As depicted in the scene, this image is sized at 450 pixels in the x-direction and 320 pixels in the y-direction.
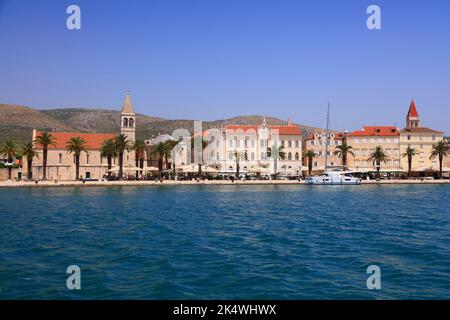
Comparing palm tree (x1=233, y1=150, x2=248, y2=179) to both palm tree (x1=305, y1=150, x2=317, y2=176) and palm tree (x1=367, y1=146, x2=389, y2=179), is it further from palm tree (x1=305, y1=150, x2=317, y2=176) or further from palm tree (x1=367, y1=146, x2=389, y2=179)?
palm tree (x1=367, y1=146, x2=389, y2=179)

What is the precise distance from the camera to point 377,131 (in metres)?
92.1

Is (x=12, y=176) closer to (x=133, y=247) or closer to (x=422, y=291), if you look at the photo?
(x=133, y=247)

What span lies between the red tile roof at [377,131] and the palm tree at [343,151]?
142 inches

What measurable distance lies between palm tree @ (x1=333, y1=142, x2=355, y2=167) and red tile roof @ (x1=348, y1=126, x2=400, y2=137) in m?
3.62

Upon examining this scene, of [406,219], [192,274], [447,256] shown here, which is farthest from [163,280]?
[406,219]

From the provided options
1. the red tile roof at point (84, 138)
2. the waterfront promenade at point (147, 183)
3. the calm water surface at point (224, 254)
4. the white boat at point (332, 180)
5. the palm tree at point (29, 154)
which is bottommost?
the calm water surface at point (224, 254)

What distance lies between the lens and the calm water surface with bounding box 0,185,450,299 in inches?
493

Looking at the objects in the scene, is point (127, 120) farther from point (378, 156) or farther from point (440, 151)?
point (440, 151)

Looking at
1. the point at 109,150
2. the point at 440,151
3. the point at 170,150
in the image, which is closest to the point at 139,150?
the point at 170,150

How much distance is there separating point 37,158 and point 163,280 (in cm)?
7246

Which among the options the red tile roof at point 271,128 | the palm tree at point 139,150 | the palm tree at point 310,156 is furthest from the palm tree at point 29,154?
the palm tree at point 310,156

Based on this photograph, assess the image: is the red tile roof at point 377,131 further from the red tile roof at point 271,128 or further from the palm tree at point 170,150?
the palm tree at point 170,150

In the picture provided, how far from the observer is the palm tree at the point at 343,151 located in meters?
86.8
